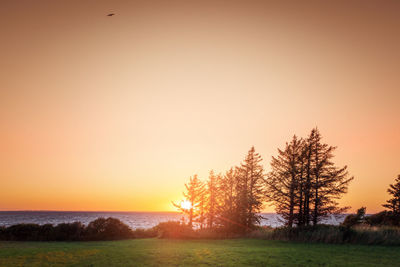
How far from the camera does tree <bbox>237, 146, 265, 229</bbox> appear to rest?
138 ft

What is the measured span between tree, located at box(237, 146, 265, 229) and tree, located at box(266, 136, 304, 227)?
378cm

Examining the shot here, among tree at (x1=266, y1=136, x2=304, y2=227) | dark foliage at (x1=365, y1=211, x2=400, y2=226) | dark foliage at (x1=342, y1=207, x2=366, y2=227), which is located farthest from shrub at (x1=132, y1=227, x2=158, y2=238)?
dark foliage at (x1=365, y1=211, x2=400, y2=226)

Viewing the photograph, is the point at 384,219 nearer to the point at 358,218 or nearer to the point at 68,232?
the point at 358,218

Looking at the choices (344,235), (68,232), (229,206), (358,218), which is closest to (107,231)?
(68,232)

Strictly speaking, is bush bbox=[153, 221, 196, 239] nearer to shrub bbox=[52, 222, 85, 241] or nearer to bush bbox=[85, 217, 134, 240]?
bush bbox=[85, 217, 134, 240]

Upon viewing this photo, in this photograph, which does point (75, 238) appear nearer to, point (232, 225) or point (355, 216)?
point (232, 225)

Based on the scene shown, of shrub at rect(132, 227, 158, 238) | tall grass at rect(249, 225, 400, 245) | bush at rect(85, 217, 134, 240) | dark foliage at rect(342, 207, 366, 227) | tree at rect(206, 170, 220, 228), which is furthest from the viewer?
tree at rect(206, 170, 220, 228)

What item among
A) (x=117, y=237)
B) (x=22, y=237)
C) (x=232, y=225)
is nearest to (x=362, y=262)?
(x=232, y=225)

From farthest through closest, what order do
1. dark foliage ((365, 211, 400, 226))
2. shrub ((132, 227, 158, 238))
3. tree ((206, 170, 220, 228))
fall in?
1. tree ((206, 170, 220, 228))
2. dark foliage ((365, 211, 400, 226))
3. shrub ((132, 227, 158, 238))

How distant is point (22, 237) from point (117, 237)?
12.1m

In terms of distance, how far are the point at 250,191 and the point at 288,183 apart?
9.50 meters

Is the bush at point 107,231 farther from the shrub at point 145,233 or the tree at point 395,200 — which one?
the tree at point 395,200

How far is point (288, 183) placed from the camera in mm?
37031

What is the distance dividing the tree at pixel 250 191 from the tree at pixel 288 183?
3782mm
